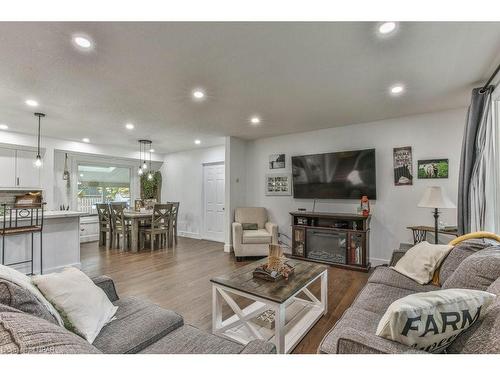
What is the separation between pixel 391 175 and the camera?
12.4ft

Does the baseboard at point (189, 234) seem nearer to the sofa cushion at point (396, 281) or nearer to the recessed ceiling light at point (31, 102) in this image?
the recessed ceiling light at point (31, 102)

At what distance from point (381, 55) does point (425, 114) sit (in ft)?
7.03

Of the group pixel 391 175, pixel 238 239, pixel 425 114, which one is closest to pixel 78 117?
pixel 238 239

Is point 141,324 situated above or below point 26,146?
below

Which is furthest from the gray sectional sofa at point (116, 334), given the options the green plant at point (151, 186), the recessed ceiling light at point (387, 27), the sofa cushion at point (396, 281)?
the green plant at point (151, 186)

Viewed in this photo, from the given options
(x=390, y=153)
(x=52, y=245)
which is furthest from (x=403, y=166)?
(x=52, y=245)

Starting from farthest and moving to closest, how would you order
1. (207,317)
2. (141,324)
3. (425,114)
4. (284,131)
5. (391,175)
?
(284,131) → (391,175) → (425,114) → (207,317) → (141,324)

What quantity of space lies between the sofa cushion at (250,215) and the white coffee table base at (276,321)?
2444 mm

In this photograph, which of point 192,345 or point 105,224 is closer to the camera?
point 192,345

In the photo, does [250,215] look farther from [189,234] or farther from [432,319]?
[432,319]

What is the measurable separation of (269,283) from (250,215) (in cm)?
290

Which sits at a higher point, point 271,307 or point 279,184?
point 279,184

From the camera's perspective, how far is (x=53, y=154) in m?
5.20

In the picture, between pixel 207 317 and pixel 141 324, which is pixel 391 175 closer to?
pixel 207 317
